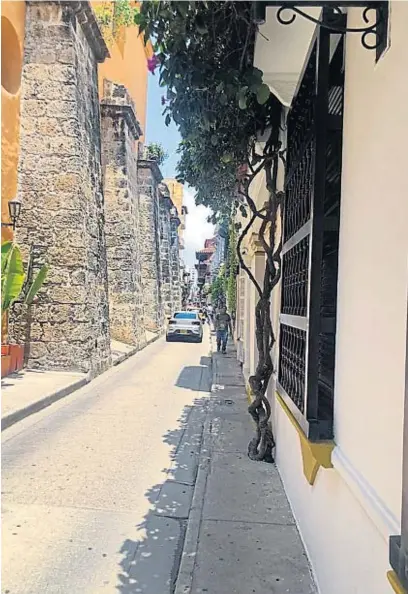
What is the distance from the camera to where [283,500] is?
16.2 feet

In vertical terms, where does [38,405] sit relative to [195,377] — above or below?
above

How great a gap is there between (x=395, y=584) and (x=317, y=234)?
209 centimetres

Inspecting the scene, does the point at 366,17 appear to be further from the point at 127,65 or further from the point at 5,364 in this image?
the point at 127,65

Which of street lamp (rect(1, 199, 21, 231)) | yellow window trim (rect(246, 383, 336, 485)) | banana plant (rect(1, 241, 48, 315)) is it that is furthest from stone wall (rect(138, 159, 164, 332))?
yellow window trim (rect(246, 383, 336, 485))

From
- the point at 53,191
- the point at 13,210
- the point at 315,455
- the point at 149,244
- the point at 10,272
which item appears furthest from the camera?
the point at 149,244

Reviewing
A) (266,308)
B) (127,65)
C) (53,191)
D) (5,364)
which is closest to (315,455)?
(266,308)

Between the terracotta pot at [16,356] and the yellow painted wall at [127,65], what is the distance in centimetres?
1117

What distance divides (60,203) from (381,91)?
35.7 feet

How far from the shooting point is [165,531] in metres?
4.40

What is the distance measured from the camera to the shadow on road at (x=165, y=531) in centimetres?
360

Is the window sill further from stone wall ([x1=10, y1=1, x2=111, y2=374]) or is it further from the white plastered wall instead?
stone wall ([x1=10, y1=1, x2=111, y2=374])

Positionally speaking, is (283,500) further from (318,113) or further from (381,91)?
(381,91)

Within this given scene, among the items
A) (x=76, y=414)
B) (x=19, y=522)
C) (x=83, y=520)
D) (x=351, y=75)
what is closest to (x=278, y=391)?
(x=83, y=520)

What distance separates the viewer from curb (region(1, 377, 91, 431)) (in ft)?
24.7
